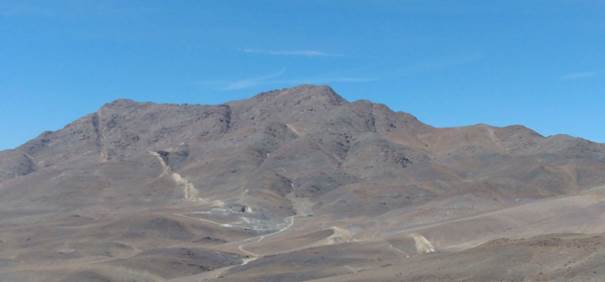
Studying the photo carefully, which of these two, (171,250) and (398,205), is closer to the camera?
(171,250)

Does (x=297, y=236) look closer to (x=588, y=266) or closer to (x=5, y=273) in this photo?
(x=5, y=273)

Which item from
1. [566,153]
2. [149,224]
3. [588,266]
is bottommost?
[588,266]

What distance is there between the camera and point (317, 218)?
148 metres

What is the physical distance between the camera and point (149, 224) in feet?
423

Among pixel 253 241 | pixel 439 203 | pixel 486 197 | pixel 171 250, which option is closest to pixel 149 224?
pixel 253 241

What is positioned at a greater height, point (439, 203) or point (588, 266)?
point (439, 203)

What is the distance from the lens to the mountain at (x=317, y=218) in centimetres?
7150

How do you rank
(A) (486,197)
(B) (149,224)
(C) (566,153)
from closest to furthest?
(B) (149,224)
(A) (486,197)
(C) (566,153)

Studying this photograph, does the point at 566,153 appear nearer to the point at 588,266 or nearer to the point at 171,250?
the point at 171,250

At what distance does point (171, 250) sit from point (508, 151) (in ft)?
383

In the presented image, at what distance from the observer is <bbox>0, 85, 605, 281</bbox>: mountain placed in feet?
235

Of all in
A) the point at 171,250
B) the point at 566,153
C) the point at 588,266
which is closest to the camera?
the point at 588,266

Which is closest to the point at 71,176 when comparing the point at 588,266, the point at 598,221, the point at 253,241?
the point at 253,241

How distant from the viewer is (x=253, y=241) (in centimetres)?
11975
